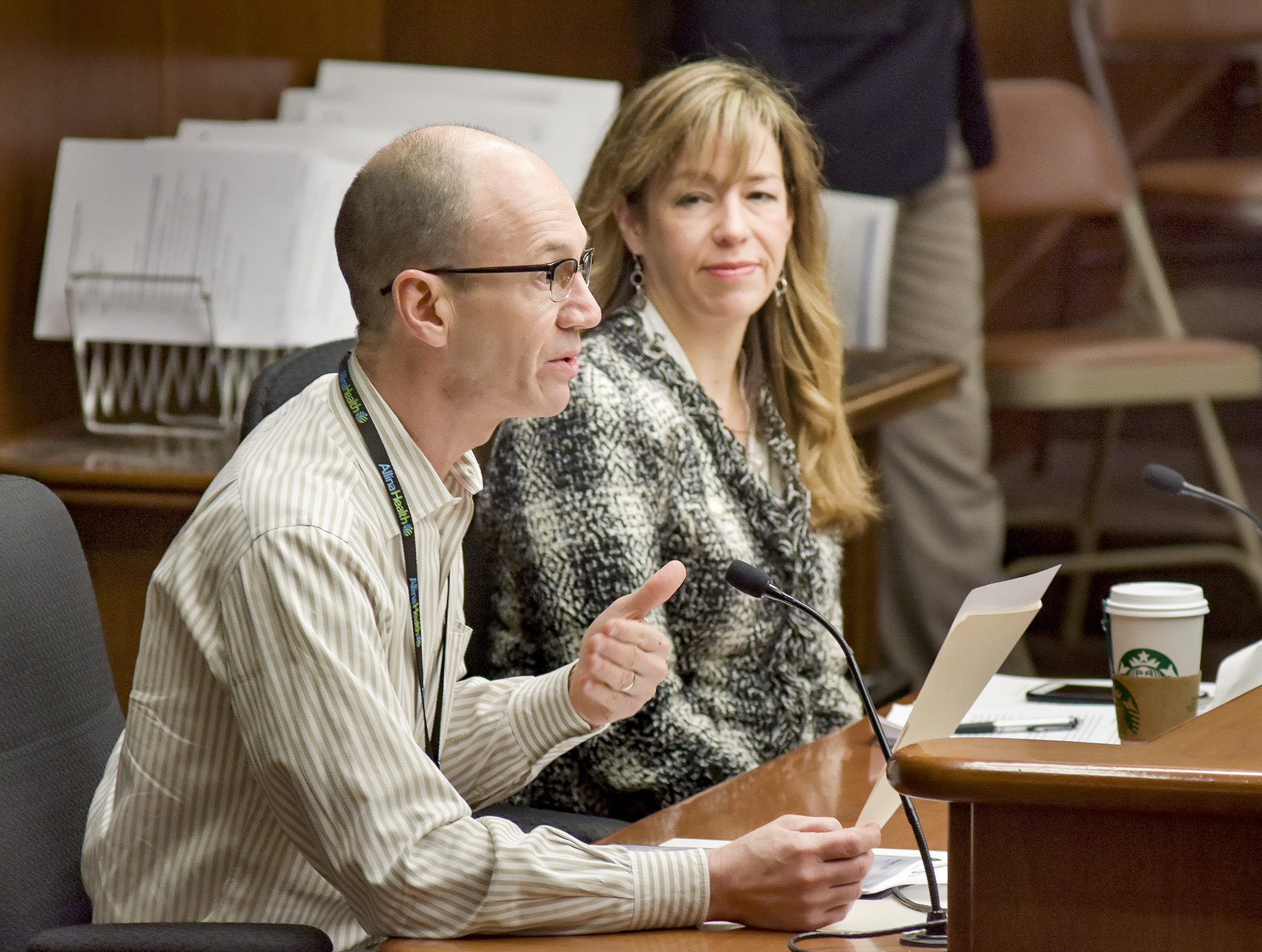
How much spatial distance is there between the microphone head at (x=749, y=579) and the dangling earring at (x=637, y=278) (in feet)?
2.45

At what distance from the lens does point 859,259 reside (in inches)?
118

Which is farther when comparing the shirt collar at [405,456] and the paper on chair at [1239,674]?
the paper on chair at [1239,674]

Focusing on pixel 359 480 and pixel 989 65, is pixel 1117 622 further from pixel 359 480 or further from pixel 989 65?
pixel 989 65

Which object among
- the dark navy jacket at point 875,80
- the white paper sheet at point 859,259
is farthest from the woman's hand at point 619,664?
the dark navy jacket at point 875,80

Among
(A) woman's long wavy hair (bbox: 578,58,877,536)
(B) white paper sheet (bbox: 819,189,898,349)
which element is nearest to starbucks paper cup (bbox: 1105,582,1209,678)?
(A) woman's long wavy hair (bbox: 578,58,877,536)

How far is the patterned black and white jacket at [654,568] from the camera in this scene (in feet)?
5.54

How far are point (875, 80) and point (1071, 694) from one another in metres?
1.78

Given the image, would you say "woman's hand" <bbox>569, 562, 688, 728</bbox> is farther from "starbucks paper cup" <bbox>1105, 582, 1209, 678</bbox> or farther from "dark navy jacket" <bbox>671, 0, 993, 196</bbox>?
"dark navy jacket" <bbox>671, 0, 993, 196</bbox>

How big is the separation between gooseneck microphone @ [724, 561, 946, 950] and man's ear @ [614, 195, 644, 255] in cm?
77

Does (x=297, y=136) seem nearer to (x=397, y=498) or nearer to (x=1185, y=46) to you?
(x=397, y=498)

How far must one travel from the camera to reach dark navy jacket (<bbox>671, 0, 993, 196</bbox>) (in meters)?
3.18

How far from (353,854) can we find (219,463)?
38.7 inches

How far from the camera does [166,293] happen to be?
6.90ft

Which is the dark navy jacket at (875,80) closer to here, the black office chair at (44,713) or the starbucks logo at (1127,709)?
the starbucks logo at (1127,709)
